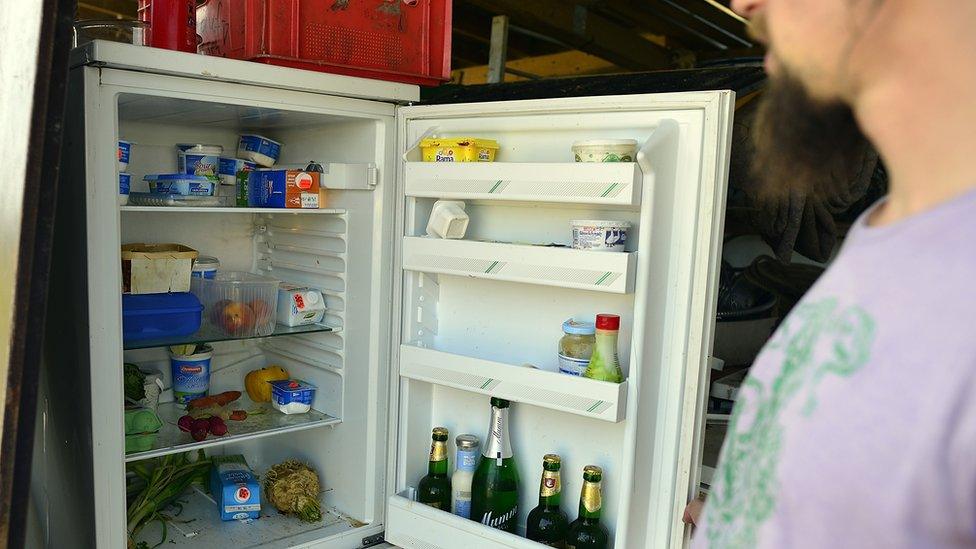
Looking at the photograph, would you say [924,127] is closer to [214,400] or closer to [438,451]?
[438,451]

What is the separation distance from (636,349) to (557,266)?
0.20 m

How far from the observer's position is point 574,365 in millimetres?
1512

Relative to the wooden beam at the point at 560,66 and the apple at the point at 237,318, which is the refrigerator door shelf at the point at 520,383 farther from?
the wooden beam at the point at 560,66

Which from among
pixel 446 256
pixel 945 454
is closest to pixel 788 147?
pixel 945 454

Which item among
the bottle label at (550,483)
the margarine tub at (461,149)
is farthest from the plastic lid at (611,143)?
the bottle label at (550,483)

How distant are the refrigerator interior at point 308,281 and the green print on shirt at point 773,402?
4.02ft

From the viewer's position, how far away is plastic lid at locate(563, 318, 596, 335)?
152 centimetres

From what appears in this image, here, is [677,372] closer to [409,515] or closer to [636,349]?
[636,349]

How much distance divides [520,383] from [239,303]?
726 mm

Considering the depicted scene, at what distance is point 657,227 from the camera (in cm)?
141

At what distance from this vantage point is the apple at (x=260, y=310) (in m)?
1.89

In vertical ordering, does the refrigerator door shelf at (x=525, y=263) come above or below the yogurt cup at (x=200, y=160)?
below

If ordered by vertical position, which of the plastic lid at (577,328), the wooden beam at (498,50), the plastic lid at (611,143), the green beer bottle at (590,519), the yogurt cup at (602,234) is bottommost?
the green beer bottle at (590,519)

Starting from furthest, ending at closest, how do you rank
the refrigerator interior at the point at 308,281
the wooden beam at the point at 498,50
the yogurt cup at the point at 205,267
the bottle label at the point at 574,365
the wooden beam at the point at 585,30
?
1. the wooden beam at the point at 585,30
2. the wooden beam at the point at 498,50
3. the yogurt cup at the point at 205,267
4. the refrigerator interior at the point at 308,281
5. the bottle label at the point at 574,365
